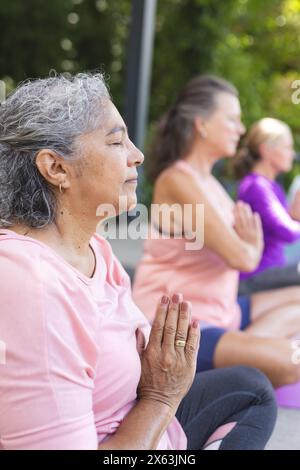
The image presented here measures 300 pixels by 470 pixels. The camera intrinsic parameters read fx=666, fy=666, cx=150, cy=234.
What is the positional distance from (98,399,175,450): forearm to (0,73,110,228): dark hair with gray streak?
0.41 m

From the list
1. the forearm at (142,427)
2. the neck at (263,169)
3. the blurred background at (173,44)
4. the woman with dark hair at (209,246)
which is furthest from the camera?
the blurred background at (173,44)

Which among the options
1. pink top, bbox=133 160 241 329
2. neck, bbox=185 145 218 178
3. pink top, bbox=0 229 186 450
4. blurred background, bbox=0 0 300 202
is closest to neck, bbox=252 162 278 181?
neck, bbox=185 145 218 178

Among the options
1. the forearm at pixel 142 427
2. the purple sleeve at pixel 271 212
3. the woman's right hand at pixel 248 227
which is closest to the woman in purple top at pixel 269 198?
the purple sleeve at pixel 271 212

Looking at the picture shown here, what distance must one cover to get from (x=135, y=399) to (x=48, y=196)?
0.45 m

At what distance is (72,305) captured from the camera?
1.17 m

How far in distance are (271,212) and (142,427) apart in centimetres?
196

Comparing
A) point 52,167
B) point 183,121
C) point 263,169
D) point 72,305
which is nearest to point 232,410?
point 72,305

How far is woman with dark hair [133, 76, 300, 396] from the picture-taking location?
2.24 metres

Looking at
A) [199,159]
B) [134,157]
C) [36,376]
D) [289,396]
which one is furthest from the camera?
[199,159]

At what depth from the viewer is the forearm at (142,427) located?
3.98ft

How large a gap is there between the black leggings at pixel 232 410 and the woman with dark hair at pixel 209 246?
1.50 feet

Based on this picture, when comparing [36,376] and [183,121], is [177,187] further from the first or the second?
[36,376]

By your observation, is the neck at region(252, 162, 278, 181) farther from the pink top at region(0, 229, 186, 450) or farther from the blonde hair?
the pink top at region(0, 229, 186, 450)

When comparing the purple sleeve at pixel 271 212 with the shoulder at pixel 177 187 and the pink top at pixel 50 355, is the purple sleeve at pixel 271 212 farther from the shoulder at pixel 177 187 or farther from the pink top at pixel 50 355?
the pink top at pixel 50 355
